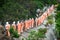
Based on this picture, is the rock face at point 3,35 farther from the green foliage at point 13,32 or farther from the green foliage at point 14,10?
the green foliage at point 14,10

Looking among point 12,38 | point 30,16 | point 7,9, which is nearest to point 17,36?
point 12,38

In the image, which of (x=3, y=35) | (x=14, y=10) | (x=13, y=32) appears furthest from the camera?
(x=14, y=10)

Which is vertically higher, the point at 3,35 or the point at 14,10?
the point at 14,10

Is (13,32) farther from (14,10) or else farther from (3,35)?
(14,10)

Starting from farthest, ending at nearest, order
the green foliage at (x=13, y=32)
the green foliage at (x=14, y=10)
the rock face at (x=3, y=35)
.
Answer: the green foliage at (x=14, y=10)
the green foliage at (x=13, y=32)
the rock face at (x=3, y=35)

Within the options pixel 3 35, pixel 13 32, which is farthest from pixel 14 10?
pixel 3 35

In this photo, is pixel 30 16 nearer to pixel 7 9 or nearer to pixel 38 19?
pixel 38 19

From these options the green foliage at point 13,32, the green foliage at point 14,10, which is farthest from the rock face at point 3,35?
the green foliage at point 14,10

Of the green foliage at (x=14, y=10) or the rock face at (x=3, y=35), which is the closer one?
the rock face at (x=3, y=35)

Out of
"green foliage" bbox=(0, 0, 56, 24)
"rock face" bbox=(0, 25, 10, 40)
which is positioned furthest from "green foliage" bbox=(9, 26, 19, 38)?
"green foliage" bbox=(0, 0, 56, 24)

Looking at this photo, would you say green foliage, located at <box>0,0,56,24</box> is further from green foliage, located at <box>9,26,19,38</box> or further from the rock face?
the rock face

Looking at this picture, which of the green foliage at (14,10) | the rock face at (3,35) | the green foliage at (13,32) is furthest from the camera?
the green foliage at (14,10)

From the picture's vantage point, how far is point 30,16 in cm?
2248

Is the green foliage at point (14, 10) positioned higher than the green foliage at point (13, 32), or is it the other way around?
the green foliage at point (14, 10)
